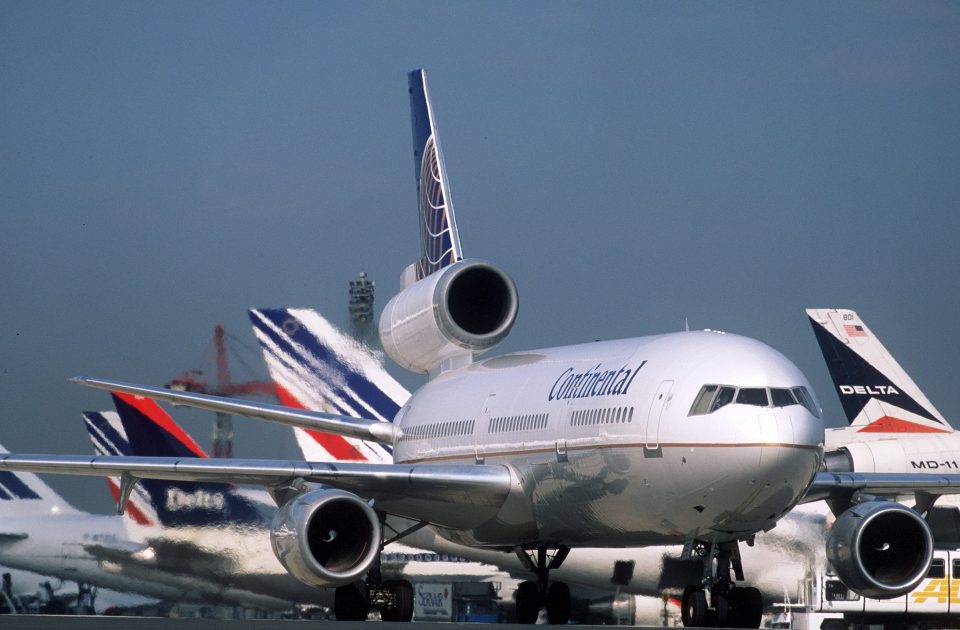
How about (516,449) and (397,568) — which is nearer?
(516,449)

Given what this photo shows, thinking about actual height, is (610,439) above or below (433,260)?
below

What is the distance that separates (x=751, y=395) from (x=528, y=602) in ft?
24.3

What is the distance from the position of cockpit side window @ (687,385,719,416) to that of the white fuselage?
6 centimetres

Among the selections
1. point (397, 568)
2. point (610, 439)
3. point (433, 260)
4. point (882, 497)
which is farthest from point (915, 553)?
point (433, 260)

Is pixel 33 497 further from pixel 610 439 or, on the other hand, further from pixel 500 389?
pixel 610 439

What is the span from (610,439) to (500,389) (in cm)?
431

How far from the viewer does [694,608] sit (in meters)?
18.4

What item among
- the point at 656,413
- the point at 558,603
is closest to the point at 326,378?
the point at 558,603

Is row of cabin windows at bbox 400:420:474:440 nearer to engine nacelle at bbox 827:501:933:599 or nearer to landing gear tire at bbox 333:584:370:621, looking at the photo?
landing gear tire at bbox 333:584:370:621

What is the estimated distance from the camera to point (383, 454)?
105ft

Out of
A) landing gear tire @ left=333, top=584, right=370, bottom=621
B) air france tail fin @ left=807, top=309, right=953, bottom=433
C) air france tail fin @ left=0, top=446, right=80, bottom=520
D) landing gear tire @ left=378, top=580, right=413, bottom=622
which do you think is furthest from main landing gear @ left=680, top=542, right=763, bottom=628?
air france tail fin @ left=807, top=309, right=953, bottom=433

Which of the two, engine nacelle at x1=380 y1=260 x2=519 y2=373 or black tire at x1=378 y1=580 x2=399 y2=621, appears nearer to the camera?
black tire at x1=378 y1=580 x2=399 y2=621

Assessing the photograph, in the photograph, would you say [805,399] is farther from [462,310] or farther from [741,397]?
[462,310]

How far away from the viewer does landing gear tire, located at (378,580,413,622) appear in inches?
845
